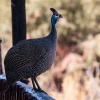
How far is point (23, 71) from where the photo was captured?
13.1ft

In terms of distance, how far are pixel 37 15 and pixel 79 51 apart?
3.75 feet

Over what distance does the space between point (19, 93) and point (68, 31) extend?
7204 mm

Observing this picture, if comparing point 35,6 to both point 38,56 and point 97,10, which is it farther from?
point 38,56

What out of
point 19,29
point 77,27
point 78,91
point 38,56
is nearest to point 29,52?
point 38,56

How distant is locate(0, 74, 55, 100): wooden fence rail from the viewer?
139 inches

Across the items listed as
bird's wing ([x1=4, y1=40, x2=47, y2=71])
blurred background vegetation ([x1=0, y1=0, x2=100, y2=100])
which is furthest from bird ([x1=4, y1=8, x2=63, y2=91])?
blurred background vegetation ([x1=0, y1=0, x2=100, y2=100])

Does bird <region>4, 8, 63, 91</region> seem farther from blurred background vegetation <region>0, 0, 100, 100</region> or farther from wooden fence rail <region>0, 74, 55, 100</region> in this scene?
blurred background vegetation <region>0, 0, 100, 100</region>

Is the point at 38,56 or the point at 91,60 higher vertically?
the point at 38,56

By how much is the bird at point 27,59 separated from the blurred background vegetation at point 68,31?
5560mm

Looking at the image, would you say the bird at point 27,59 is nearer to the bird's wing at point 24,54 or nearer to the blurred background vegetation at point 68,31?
the bird's wing at point 24,54

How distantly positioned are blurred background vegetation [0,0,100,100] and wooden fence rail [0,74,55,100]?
548 cm

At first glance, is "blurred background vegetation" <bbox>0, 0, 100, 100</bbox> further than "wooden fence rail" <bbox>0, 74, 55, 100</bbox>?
Yes

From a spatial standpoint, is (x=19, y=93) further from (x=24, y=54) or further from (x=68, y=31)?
(x=68, y=31)

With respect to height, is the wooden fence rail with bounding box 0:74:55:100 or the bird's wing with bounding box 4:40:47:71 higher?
the bird's wing with bounding box 4:40:47:71
